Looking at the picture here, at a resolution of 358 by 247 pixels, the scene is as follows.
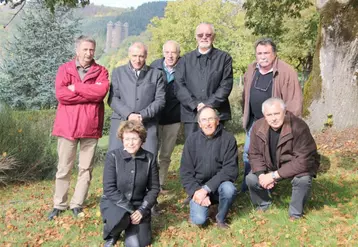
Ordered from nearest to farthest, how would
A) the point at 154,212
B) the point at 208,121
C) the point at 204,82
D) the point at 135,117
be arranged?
1. the point at 208,121
2. the point at 135,117
3. the point at 204,82
4. the point at 154,212

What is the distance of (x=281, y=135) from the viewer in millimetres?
4895

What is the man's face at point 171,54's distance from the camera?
590 cm

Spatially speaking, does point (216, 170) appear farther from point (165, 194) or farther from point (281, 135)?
point (165, 194)

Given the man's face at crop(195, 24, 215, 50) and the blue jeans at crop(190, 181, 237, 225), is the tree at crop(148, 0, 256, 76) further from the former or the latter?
the blue jeans at crop(190, 181, 237, 225)

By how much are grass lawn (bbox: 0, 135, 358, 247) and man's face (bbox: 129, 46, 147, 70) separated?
1.92 metres

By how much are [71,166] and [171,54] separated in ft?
6.42

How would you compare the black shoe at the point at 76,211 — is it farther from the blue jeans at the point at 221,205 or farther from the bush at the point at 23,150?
the bush at the point at 23,150

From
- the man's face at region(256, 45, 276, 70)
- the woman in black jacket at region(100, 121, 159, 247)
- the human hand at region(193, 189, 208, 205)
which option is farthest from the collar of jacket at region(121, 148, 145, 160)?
the man's face at region(256, 45, 276, 70)

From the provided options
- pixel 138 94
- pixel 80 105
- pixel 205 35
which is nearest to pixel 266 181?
pixel 138 94

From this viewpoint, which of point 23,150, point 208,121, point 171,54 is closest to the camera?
point 208,121

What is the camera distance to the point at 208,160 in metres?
4.99

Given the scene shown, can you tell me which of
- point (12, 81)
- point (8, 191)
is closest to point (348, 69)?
point (8, 191)

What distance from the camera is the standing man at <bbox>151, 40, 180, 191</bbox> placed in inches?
234

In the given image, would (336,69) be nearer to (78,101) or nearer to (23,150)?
(78,101)
